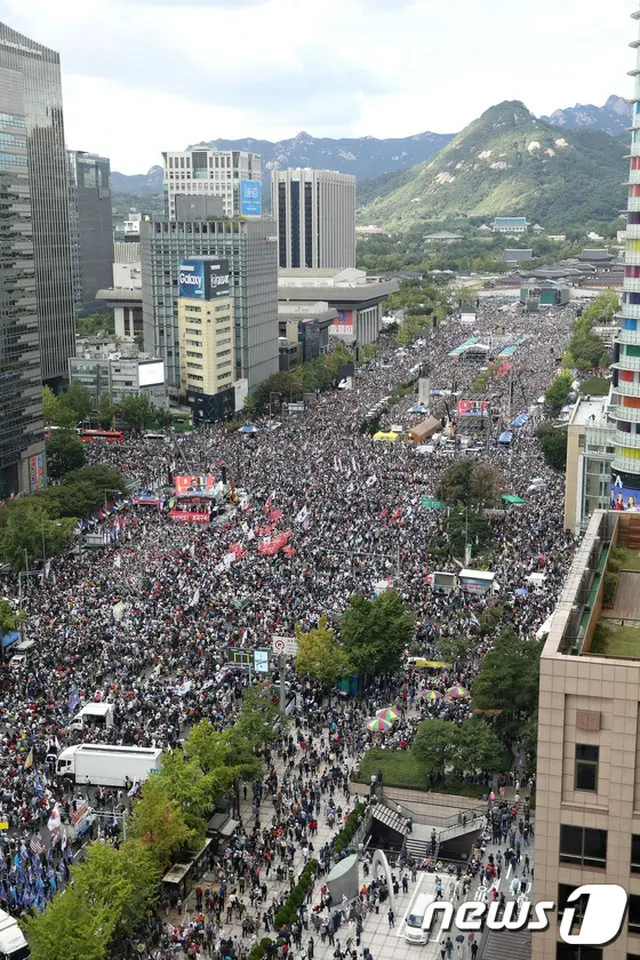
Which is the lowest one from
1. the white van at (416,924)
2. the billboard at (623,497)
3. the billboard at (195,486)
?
the white van at (416,924)

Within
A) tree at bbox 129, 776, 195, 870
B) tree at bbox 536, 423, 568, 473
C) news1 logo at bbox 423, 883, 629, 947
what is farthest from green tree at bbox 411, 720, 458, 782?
tree at bbox 536, 423, 568, 473

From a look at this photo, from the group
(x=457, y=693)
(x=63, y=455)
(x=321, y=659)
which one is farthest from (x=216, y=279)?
(x=457, y=693)

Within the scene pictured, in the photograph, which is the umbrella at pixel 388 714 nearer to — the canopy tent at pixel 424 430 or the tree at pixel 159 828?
the tree at pixel 159 828

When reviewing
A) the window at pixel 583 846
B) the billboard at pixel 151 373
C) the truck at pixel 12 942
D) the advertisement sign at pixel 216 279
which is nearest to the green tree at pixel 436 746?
the truck at pixel 12 942

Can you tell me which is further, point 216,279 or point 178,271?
point 178,271

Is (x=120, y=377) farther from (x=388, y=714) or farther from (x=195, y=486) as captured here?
(x=388, y=714)

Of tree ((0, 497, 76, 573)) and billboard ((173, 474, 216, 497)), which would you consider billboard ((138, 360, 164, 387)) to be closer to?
billboard ((173, 474, 216, 497))

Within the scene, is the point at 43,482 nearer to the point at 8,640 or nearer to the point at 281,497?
the point at 281,497

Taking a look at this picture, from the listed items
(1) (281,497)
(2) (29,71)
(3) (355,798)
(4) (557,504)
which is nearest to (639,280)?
(4) (557,504)
